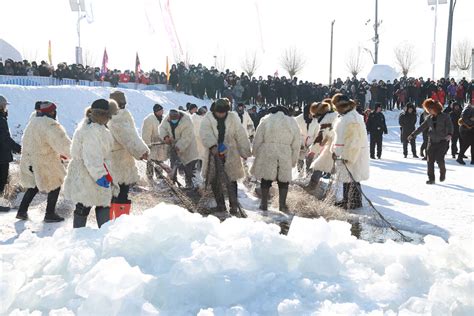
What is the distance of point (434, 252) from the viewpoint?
163 inches

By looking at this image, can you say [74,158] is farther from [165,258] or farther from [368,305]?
[368,305]

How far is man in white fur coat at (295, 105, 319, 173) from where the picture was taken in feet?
34.1

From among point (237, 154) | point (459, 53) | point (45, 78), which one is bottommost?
point (237, 154)

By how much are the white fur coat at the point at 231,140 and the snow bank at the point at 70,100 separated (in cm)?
1182

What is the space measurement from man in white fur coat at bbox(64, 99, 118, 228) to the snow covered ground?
33.8 inches

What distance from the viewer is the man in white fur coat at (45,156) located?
6992 mm

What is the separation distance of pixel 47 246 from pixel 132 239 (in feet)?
2.87

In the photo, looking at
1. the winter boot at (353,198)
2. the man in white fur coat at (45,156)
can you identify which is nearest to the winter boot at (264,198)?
Result: the winter boot at (353,198)

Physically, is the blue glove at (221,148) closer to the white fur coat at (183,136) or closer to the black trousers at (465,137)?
the white fur coat at (183,136)

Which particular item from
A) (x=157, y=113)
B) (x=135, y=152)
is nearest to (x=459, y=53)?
(x=157, y=113)

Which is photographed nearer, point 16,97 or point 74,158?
point 74,158

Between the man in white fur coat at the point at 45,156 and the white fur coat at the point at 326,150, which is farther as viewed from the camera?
the white fur coat at the point at 326,150

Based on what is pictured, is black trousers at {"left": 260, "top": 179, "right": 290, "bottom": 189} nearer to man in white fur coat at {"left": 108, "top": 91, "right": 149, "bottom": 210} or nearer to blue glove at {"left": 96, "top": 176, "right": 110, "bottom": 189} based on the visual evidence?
man in white fur coat at {"left": 108, "top": 91, "right": 149, "bottom": 210}

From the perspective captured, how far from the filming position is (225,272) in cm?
367
